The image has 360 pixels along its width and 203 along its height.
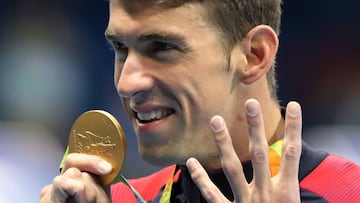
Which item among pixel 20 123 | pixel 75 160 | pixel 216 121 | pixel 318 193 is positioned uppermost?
pixel 216 121

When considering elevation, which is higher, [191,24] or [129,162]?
[191,24]

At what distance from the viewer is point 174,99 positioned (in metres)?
1.57

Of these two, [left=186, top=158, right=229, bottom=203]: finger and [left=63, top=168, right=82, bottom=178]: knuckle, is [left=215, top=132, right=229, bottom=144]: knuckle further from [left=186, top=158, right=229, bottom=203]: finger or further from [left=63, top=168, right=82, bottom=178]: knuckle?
[left=63, top=168, right=82, bottom=178]: knuckle

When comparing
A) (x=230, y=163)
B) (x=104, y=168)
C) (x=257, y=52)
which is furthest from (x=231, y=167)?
(x=257, y=52)

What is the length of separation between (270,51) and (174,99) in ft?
0.92

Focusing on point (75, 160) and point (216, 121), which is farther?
point (75, 160)

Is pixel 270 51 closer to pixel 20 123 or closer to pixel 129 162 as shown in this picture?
pixel 129 162

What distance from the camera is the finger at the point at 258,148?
3.97 feet

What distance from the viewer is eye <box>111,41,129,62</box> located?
1.61 m

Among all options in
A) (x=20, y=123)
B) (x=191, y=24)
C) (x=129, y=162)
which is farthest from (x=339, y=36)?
(x=191, y=24)

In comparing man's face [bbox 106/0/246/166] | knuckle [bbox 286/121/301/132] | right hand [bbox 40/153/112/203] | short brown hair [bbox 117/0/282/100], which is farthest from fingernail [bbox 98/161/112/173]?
knuckle [bbox 286/121/301/132]

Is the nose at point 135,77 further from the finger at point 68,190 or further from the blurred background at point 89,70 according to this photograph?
the blurred background at point 89,70

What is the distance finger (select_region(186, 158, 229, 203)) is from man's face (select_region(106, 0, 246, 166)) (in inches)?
13.0

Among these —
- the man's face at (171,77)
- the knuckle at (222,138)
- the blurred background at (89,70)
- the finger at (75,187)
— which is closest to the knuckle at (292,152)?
the knuckle at (222,138)
